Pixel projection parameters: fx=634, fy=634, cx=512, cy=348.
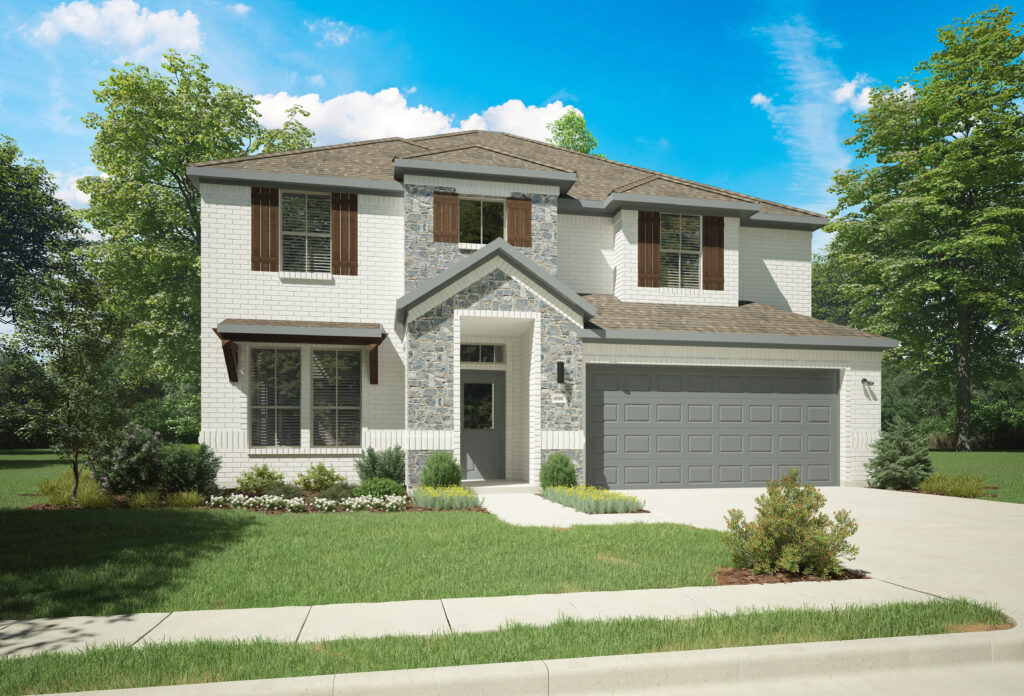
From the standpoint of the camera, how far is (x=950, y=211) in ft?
88.2

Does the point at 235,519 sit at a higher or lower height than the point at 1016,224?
lower

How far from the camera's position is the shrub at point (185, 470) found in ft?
44.5

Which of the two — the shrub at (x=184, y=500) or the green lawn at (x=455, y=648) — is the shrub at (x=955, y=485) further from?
the shrub at (x=184, y=500)

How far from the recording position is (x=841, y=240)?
32594 mm

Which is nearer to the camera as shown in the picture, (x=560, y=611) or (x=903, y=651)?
(x=903, y=651)

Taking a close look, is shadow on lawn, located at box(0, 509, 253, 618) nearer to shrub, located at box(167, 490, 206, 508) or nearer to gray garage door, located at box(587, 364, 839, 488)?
shrub, located at box(167, 490, 206, 508)

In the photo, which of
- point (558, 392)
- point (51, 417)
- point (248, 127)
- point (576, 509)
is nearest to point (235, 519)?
point (51, 417)

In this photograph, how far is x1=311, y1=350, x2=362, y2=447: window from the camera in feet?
51.5

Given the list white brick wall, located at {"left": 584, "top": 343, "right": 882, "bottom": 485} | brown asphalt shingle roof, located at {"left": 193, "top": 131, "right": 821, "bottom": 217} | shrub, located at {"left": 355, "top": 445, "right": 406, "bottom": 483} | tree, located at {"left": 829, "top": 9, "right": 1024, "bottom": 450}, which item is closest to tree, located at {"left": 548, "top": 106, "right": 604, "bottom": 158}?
tree, located at {"left": 829, "top": 9, "right": 1024, "bottom": 450}

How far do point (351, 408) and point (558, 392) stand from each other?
17.2 feet

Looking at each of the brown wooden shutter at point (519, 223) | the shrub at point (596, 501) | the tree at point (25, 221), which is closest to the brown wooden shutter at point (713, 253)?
the brown wooden shutter at point (519, 223)

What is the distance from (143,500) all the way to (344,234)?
7542mm

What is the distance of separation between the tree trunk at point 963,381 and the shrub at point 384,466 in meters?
26.7

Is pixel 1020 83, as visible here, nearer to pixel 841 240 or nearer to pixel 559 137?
pixel 841 240
